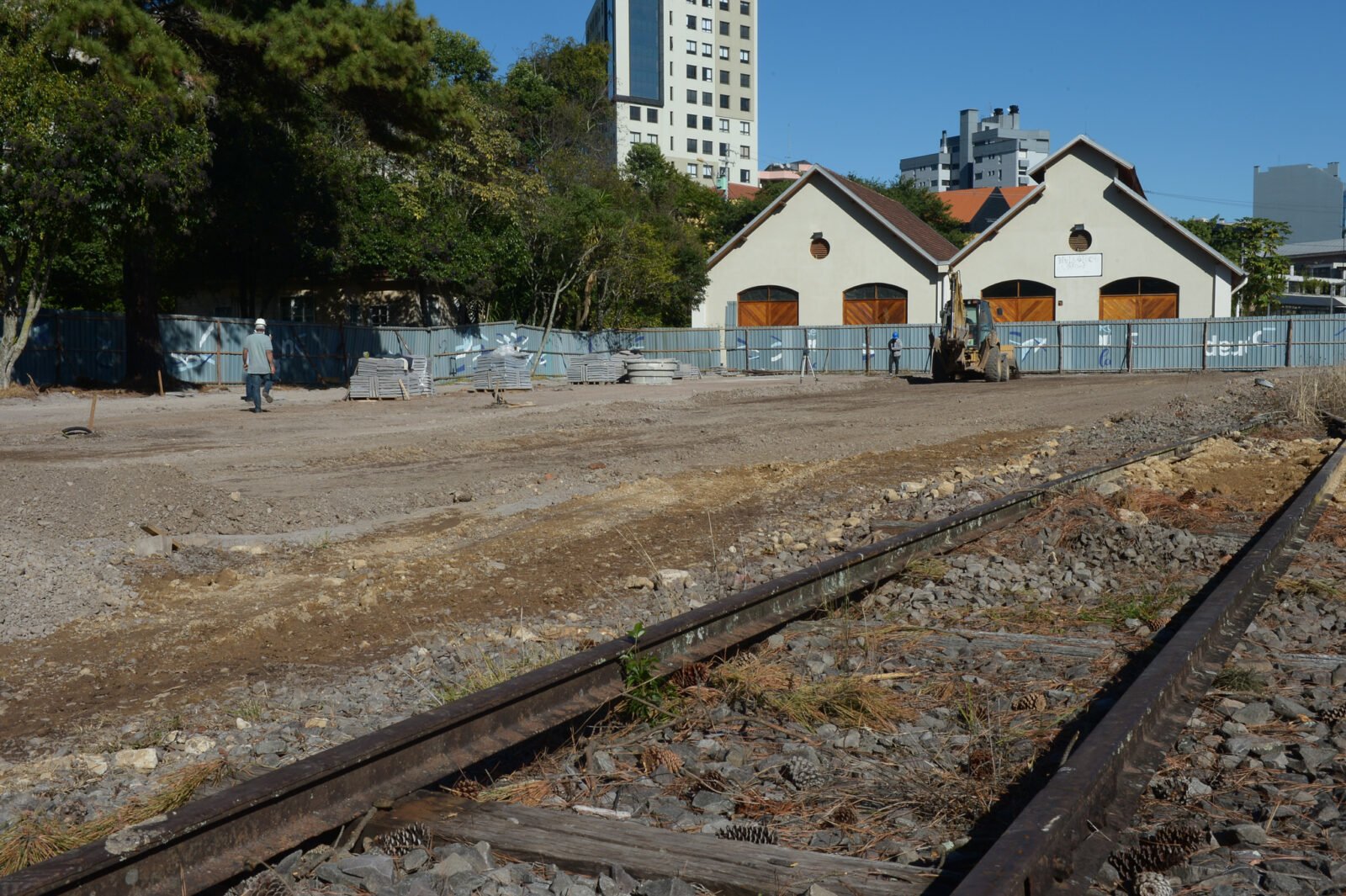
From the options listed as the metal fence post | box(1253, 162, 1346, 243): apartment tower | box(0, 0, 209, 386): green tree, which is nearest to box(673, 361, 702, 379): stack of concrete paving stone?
box(0, 0, 209, 386): green tree

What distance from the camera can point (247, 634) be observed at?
20.1 ft

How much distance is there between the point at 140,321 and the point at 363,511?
2091 centimetres

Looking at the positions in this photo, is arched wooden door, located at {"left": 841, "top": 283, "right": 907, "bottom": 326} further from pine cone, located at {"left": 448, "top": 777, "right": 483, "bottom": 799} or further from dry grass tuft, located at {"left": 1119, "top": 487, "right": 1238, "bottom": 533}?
pine cone, located at {"left": 448, "top": 777, "right": 483, "bottom": 799}

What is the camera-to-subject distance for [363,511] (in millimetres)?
10211

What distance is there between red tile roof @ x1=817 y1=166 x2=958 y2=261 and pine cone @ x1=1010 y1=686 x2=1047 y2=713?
150 ft

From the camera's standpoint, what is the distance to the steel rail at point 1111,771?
2.62m

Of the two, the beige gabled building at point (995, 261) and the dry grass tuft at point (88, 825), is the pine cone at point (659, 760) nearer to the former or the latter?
the dry grass tuft at point (88, 825)

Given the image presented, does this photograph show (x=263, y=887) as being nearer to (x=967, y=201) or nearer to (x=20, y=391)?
(x=20, y=391)

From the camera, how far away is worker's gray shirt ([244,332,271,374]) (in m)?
22.1

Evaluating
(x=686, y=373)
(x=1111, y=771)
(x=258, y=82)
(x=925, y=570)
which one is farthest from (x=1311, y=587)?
(x=686, y=373)

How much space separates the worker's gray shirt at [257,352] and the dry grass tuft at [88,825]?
19.4 metres

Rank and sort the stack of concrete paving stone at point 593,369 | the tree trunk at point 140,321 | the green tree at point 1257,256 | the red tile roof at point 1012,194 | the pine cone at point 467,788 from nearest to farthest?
1. the pine cone at point 467,788
2. the tree trunk at point 140,321
3. the stack of concrete paving stone at point 593,369
4. the green tree at point 1257,256
5. the red tile roof at point 1012,194

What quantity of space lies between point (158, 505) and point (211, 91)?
20.0 meters

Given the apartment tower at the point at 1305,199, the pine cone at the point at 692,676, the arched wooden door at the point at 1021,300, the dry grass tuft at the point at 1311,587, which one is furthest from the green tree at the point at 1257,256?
the apartment tower at the point at 1305,199
